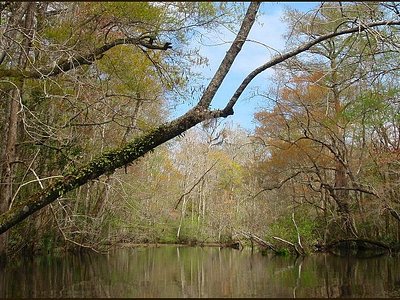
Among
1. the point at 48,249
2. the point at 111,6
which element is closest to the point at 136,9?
the point at 111,6

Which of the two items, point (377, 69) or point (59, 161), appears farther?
point (59, 161)

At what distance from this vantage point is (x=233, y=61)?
242 inches

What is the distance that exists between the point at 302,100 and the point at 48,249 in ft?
36.9

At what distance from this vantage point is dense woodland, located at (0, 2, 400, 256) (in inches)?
276

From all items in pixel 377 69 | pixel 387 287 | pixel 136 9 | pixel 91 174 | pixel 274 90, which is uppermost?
pixel 274 90

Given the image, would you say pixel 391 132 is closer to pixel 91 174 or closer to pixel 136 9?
pixel 136 9

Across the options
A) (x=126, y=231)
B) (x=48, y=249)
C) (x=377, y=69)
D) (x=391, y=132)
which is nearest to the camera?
(x=377, y=69)

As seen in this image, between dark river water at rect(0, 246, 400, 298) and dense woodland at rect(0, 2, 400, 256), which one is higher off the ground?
dense woodland at rect(0, 2, 400, 256)

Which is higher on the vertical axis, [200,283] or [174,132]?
[174,132]

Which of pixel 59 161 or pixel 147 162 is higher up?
pixel 147 162

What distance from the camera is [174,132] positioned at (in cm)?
609

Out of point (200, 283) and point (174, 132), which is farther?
point (200, 283)

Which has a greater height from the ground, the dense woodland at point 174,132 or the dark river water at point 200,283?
the dense woodland at point 174,132

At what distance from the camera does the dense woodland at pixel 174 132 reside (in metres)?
7.02
